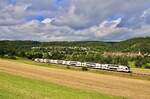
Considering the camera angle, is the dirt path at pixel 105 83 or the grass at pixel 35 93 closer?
the grass at pixel 35 93

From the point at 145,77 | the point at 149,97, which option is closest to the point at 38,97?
the point at 149,97

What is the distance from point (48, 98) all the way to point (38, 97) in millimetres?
718

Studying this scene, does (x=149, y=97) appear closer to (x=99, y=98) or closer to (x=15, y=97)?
(x=99, y=98)

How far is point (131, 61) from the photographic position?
531ft

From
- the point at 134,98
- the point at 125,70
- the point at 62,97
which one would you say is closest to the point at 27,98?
the point at 62,97

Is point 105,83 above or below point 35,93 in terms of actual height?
below

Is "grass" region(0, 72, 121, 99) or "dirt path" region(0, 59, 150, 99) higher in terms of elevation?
"grass" region(0, 72, 121, 99)

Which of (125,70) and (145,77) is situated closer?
(145,77)

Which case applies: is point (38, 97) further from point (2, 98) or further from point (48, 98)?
point (2, 98)

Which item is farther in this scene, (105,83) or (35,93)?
(105,83)

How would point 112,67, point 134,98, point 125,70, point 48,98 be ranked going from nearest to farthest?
1. point 48,98
2. point 134,98
3. point 125,70
4. point 112,67

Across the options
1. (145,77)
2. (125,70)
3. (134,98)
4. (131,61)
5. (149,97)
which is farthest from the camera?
(131,61)

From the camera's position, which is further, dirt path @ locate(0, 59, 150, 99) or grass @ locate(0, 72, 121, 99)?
dirt path @ locate(0, 59, 150, 99)

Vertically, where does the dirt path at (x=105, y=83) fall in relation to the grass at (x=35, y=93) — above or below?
below
